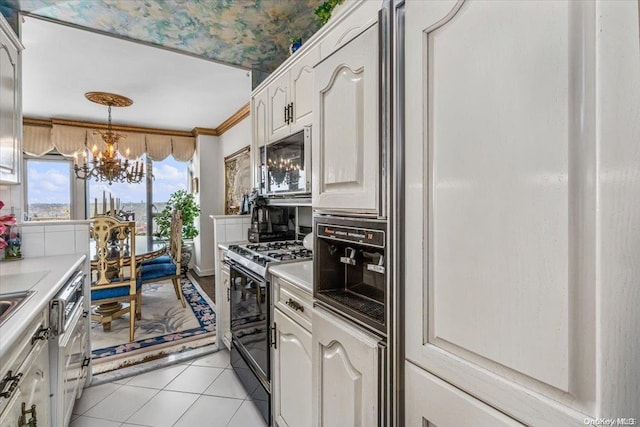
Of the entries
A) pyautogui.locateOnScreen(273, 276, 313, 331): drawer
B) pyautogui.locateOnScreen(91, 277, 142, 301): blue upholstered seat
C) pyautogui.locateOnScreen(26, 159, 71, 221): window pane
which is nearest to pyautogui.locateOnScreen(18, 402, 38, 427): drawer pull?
pyautogui.locateOnScreen(273, 276, 313, 331): drawer

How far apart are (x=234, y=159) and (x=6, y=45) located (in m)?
2.88

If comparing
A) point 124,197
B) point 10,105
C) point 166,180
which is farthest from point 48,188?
point 10,105

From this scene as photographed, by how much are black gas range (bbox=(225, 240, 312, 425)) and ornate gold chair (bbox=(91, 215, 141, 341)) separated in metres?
1.28

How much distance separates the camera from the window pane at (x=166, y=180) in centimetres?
553

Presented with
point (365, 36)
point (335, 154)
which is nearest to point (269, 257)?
point (335, 154)

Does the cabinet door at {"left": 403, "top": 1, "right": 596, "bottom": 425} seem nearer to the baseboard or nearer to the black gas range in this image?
the black gas range

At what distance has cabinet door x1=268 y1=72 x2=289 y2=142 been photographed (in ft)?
6.99

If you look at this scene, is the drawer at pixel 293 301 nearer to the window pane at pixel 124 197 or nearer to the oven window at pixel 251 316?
the oven window at pixel 251 316

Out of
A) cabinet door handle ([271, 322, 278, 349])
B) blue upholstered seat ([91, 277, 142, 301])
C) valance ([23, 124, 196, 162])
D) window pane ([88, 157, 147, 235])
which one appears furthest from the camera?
window pane ([88, 157, 147, 235])

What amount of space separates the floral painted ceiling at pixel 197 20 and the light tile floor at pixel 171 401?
2.55 meters

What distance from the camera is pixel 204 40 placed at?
238 centimetres

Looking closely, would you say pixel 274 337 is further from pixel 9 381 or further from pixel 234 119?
pixel 234 119

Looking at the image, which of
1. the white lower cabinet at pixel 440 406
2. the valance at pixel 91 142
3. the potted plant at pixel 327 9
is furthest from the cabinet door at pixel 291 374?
the valance at pixel 91 142

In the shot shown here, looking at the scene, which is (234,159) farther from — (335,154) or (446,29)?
(446,29)
